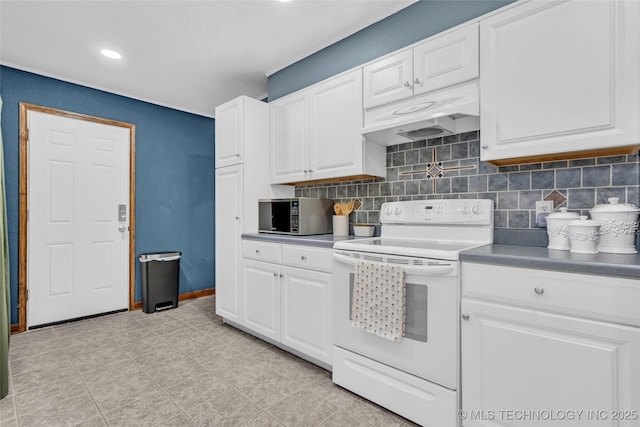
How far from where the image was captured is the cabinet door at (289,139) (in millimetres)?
2768

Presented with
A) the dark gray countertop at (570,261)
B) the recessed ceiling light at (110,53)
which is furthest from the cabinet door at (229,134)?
the dark gray countertop at (570,261)

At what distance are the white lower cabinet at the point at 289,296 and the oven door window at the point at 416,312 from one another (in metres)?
0.61

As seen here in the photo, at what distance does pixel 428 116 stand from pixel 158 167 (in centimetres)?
335

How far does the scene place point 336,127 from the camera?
2508 mm

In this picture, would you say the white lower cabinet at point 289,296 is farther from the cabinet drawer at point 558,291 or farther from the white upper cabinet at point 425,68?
the white upper cabinet at point 425,68

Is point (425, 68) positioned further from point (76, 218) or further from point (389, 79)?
point (76, 218)

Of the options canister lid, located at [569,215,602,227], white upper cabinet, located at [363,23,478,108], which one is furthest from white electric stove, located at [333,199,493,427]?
white upper cabinet, located at [363,23,478,108]

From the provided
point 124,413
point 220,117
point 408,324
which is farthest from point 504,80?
point 124,413

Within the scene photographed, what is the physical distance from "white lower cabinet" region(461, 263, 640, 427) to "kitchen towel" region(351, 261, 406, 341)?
305 millimetres

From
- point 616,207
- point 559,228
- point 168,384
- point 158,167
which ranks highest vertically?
point 158,167

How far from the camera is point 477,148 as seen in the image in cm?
206

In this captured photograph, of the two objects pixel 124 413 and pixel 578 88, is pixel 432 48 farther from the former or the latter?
pixel 124 413

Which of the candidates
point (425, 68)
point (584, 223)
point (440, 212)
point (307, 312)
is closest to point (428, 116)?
point (425, 68)

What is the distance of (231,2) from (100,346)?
112 inches
